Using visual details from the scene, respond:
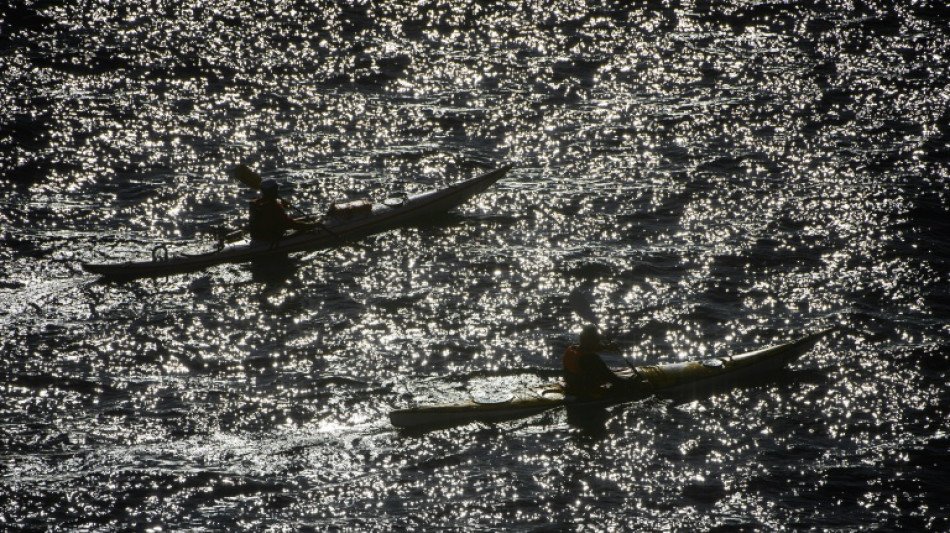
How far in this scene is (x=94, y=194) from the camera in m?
18.7

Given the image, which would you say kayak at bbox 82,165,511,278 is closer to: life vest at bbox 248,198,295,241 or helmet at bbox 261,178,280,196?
life vest at bbox 248,198,295,241

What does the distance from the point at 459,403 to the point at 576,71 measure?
42.2 feet

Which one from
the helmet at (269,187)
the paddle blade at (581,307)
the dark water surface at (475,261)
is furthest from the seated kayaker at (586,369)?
the helmet at (269,187)

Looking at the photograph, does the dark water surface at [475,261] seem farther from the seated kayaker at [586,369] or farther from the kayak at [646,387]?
the seated kayaker at [586,369]

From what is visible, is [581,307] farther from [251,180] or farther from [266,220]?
[251,180]

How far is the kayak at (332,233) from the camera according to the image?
628 inches

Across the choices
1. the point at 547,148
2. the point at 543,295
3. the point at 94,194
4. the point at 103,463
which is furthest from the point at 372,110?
the point at 103,463

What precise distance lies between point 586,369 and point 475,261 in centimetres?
437

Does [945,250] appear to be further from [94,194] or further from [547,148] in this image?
[94,194]

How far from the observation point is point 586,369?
41.8 feet

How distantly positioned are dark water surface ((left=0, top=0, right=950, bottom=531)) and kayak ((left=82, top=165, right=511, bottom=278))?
0.23 meters

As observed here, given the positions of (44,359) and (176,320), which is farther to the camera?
(176,320)

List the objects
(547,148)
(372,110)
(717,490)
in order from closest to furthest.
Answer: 1. (717,490)
2. (547,148)
3. (372,110)

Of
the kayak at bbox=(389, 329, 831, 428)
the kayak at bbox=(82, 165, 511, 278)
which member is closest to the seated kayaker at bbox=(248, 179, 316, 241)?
the kayak at bbox=(82, 165, 511, 278)
